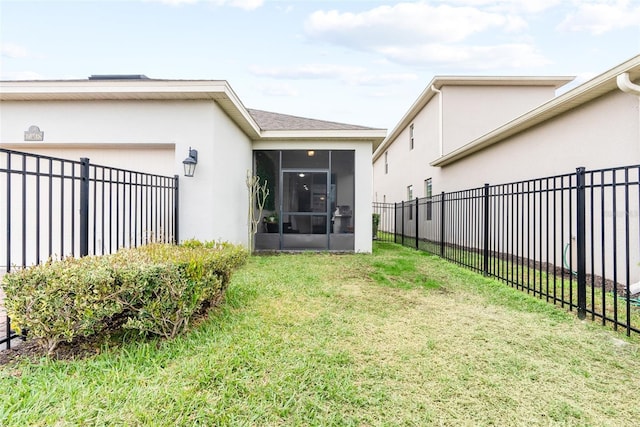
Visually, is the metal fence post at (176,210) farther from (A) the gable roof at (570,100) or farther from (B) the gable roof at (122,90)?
(A) the gable roof at (570,100)

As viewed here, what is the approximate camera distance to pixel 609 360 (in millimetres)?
2455

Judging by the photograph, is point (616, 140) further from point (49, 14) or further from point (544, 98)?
point (49, 14)

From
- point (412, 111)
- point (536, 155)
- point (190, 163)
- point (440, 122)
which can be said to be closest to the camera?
point (190, 163)

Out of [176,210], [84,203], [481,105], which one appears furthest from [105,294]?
[481,105]

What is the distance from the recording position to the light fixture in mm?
5570

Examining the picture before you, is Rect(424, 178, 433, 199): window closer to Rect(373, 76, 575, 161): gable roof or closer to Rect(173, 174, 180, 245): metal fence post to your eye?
Rect(373, 76, 575, 161): gable roof

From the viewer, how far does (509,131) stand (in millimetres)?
7441

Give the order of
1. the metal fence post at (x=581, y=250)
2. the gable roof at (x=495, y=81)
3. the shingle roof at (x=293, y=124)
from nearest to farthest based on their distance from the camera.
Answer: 1. the metal fence post at (x=581, y=250)
2. the shingle roof at (x=293, y=124)
3. the gable roof at (x=495, y=81)

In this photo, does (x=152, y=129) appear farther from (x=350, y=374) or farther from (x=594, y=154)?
(x=594, y=154)

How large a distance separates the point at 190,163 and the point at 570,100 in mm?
6959

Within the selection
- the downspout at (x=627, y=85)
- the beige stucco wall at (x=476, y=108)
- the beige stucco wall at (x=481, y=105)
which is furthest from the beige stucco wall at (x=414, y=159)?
the downspout at (x=627, y=85)

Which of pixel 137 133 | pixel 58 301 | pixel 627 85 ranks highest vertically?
pixel 627 85

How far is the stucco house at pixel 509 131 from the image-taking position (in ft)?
15.9

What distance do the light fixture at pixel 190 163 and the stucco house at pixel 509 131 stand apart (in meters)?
6.84
